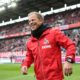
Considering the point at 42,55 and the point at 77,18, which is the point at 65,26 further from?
the point at 42,55

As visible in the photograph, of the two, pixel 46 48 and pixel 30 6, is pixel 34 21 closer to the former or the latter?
pixel 46 48

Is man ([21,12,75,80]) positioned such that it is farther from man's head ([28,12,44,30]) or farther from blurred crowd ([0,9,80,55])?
blurred crowd ([0,9,80,55])

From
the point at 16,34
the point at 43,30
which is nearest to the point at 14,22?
the point at 16,34

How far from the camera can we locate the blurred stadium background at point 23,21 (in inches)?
1479

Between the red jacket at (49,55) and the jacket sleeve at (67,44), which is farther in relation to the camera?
the red jacket at (49,55)

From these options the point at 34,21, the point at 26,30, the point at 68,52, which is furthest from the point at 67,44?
the point at 26,30

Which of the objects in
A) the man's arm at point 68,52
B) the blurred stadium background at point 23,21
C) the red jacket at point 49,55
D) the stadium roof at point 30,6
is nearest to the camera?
the man's arm at point 68,52

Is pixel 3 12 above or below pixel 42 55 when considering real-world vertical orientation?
above

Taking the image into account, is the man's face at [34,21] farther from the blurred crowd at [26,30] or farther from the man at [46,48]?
the blurred crowd at [26,30]

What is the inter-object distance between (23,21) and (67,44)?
139 feet

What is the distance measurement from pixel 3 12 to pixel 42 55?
46.0 metres

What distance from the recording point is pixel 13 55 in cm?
4181

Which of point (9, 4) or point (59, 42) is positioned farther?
point (9, 4)

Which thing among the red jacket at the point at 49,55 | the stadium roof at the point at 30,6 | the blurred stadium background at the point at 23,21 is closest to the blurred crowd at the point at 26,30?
the blurred stadium background at the point at 23,21
